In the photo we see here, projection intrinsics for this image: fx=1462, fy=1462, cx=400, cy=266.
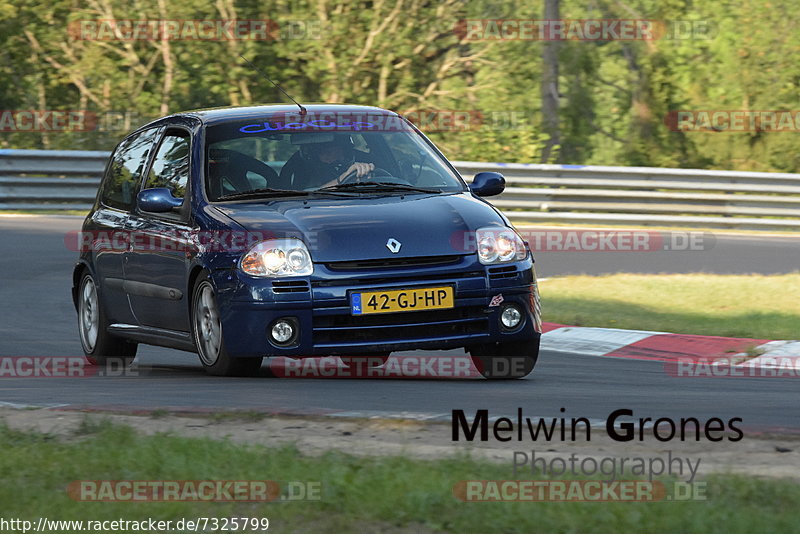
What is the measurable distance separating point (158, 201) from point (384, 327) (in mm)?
1787

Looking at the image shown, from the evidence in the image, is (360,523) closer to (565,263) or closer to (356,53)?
(565,263)

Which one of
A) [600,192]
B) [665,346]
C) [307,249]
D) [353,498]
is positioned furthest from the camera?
Answer: [600,192]

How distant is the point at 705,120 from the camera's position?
88.6 feet

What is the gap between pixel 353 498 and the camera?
493 centimetres

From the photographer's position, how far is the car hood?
7969 millimetres

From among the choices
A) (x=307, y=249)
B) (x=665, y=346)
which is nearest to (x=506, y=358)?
(x=307, y=249)

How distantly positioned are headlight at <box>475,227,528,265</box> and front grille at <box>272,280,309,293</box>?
3.34 ft

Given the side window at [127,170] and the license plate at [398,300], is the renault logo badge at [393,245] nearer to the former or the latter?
the license plate at [398,300]

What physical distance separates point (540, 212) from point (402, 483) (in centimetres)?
1704

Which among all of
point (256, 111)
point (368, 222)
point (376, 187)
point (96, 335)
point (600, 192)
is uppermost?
point (256, 111)

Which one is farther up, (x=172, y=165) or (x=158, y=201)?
(x=172, y=165)

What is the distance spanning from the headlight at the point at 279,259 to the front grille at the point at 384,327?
0.29m

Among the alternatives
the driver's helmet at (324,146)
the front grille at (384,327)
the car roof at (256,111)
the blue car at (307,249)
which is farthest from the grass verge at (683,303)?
the front grille at (384,327)

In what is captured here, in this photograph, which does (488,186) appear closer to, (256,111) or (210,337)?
(256,111)
